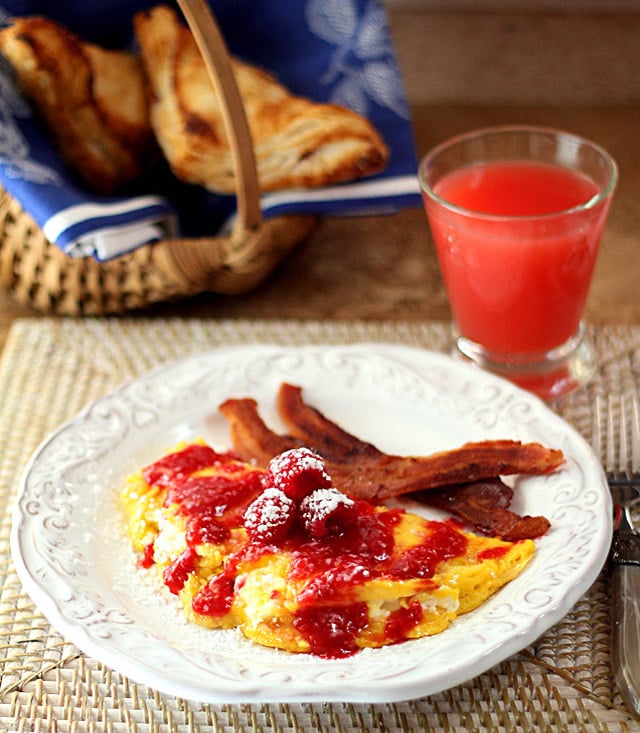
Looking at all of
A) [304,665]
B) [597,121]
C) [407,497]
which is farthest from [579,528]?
[597,121]

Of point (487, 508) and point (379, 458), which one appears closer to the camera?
point (487, 508)

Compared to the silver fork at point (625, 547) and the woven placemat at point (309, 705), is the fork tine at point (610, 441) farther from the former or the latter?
the woven placemat at point (309, 705)

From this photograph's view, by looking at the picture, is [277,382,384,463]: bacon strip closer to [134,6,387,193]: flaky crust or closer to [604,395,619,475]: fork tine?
[604,395,619,475]: fork tine

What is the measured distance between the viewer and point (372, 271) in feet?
8.58

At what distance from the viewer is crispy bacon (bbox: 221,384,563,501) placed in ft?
5.51

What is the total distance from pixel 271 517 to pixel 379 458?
37 centimetres

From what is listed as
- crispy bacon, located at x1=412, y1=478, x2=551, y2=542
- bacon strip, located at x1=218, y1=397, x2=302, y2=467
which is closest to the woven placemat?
crispy bacon, located at x1=412, y1=478, x2=551, y2=542

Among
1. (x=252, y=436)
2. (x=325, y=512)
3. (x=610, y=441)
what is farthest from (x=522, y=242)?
(x=325, y=512)

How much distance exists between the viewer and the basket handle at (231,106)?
1.96 meters

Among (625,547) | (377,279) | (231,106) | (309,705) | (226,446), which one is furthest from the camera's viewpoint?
(377,279)

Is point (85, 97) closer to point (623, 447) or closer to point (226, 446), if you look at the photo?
point (226, 446)

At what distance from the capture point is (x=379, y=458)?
5.87 feet

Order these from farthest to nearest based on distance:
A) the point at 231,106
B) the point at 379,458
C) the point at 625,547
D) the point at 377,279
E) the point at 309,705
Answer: the point at 377,279
the point at 231,106
the point at 379,458
the point at 625,547
the point at 309,705

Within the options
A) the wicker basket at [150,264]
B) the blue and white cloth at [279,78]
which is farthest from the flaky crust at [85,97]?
the wicker basket at [150,264]
